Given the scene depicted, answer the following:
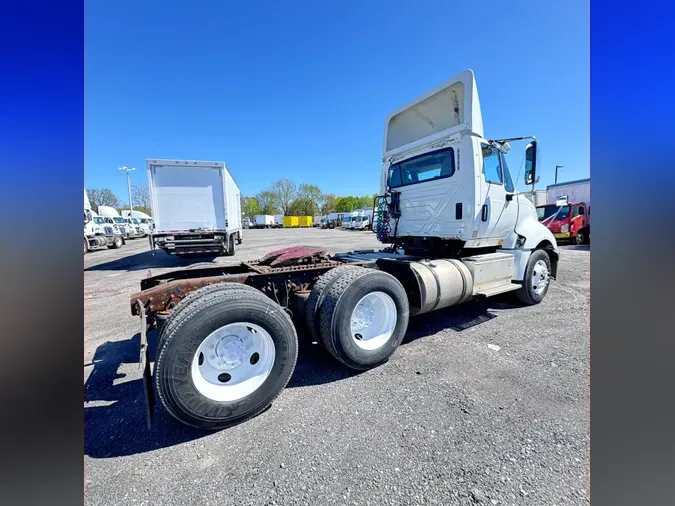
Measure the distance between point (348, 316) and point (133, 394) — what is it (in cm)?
228

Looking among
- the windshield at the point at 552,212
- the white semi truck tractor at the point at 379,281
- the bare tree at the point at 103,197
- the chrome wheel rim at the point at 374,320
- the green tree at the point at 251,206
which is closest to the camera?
the white semi truck tractor at the point at 379,281

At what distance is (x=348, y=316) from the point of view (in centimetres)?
309

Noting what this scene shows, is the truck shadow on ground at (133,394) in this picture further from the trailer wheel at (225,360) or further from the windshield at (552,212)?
the windshield at (552,212)

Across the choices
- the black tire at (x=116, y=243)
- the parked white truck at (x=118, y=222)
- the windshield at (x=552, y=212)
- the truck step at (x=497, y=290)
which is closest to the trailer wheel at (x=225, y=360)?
the truck step at (x=497, y=290)

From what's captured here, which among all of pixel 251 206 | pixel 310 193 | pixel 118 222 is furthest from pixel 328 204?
pixel 118 222

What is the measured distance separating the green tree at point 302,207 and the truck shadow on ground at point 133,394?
71246 millimetres

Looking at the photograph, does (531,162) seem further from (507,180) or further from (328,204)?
(328,204)

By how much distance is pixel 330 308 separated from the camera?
3.05 meters

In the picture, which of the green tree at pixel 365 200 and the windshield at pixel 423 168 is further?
the green tree at pixel 365 200

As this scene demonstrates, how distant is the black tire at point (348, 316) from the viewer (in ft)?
9.92
